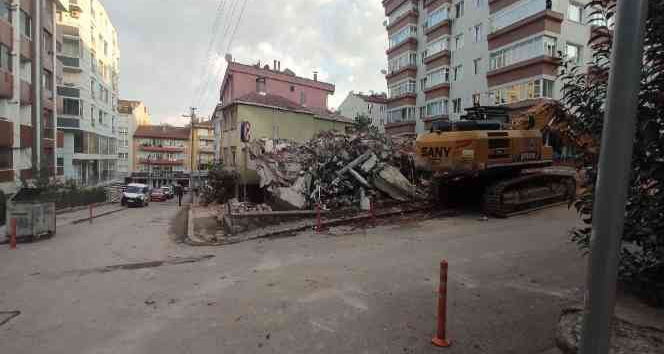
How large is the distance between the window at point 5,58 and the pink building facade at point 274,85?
49.3 feet

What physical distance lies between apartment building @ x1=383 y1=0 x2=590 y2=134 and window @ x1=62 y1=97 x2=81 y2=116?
31.3 m

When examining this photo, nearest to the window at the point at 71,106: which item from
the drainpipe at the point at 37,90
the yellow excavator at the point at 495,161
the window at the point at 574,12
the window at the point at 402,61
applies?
the drainpipe at the point at 37,90

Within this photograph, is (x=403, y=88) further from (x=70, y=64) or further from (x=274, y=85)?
(x=70, y=64)

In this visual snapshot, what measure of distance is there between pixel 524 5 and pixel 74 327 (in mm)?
28931

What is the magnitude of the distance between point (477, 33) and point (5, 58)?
3226cm

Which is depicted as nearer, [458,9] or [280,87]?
[458,9]

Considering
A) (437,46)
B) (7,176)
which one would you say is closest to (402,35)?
(437,46)

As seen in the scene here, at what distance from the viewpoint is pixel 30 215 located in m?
11.4

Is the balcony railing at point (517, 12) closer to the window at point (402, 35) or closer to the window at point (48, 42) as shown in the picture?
the window at point (402, 35)

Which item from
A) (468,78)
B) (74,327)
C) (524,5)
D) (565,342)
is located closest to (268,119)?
(468,78)

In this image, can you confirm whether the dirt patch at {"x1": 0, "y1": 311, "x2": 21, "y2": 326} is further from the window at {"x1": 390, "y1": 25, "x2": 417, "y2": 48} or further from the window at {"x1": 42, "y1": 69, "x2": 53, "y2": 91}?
the window at {"x1": 390, "y1": 25, "x2": 417, "y2": 48}

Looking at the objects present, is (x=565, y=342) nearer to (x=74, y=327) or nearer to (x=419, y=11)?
(x=74, y=327)

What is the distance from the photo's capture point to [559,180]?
12.7 m

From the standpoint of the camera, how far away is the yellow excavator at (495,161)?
409 inches
